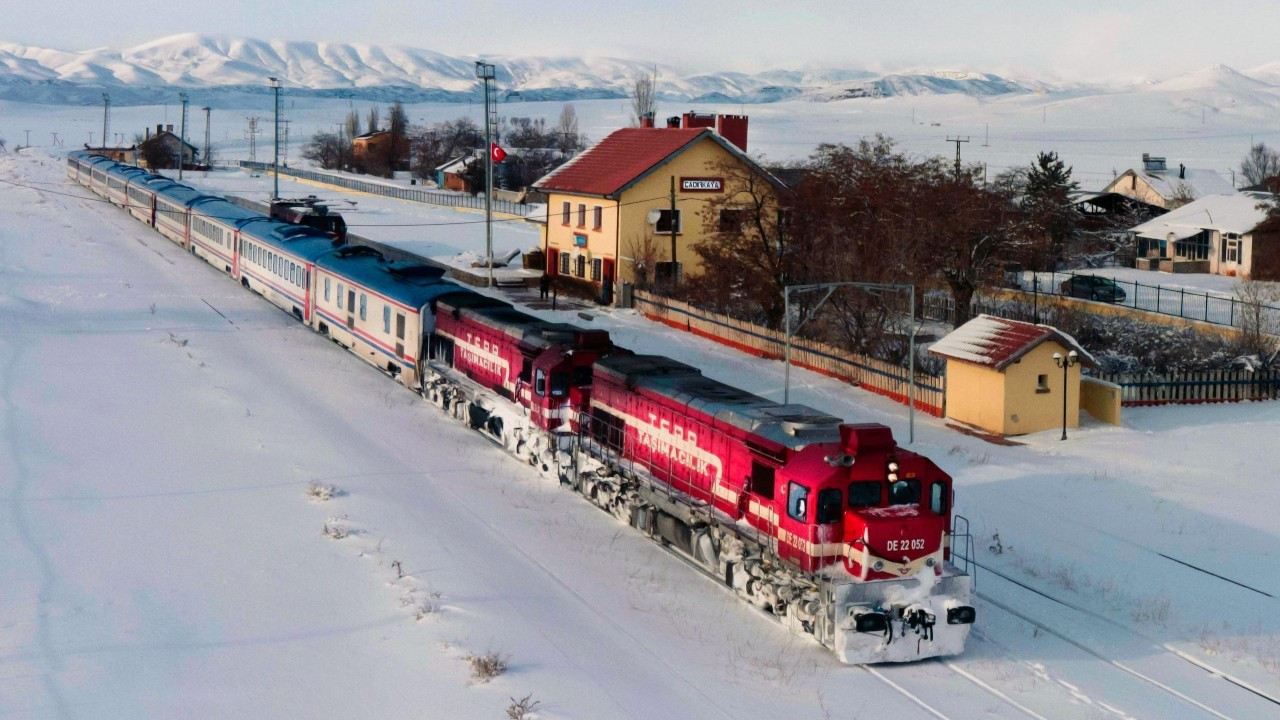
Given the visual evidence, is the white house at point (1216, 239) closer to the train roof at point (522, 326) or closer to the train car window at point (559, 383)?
the train roof at point (522, 326)

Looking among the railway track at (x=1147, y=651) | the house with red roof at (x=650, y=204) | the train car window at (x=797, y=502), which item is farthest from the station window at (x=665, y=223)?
the train car window at (x=797, y=502)

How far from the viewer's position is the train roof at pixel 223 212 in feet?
174

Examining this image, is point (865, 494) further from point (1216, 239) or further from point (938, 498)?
point (1216, 239)

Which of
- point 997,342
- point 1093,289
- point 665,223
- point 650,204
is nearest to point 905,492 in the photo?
point 997,342

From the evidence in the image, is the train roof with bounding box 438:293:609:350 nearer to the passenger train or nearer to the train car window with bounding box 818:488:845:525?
the passenger train

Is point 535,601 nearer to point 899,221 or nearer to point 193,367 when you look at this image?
point 193,367

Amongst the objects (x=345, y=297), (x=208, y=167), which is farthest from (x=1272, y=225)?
(x=208, y=167)

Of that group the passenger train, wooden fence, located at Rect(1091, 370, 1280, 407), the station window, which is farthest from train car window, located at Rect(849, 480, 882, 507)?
the station window

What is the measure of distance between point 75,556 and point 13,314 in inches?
1083

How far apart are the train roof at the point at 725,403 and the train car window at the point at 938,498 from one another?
→ 5.27 feet

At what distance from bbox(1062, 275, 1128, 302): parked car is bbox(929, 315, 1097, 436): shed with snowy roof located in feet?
85.8

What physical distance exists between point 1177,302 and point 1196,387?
808 inches

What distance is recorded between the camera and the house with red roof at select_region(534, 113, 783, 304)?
52469 mm

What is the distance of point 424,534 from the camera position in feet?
71.5
